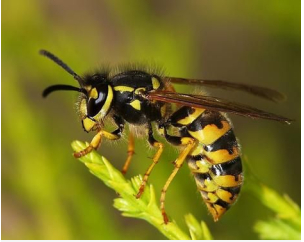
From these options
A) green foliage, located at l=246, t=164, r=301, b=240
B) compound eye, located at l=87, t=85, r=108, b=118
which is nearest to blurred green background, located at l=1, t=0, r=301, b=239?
green foliage, located at l=246, t=164, r=301, b=240

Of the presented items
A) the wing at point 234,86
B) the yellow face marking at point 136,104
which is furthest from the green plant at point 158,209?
the wing at point 234,86

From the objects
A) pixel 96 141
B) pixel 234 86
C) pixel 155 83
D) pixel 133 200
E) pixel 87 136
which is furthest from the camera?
pixel 87 136

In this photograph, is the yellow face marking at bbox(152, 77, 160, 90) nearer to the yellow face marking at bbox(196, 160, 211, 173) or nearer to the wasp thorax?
the wasp thorax

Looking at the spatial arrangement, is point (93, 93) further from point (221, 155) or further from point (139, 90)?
point (221, 155)

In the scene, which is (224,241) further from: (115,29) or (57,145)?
(115,29)

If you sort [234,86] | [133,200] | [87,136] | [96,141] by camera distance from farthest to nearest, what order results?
[87,136] → [234,86] → [96,141] → [133,200]

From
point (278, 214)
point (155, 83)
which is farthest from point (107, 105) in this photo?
point (278, 214)

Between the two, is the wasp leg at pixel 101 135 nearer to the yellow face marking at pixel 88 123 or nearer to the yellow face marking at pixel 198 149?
the yellow face marking at pixel 88 123
